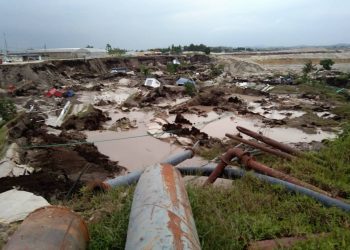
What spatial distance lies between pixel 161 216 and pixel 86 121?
12891mm

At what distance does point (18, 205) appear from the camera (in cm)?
491

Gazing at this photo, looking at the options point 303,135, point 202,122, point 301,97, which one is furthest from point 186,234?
point 301,97

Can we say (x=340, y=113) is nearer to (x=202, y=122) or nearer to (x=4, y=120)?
(x=202, y=122)

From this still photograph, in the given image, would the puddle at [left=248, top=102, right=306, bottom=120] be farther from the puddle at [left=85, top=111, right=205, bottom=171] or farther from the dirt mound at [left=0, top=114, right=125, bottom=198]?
the dirt mound at [left=0, top=114, right=125, bottom=198]

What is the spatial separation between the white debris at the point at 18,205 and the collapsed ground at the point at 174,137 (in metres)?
0.59

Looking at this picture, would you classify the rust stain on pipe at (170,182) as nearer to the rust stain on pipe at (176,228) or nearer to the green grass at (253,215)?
the rust stain on pipe at (176,228)

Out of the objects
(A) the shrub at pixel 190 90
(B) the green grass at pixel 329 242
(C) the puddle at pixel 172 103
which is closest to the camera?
(B) the green grass at pixel 329 242

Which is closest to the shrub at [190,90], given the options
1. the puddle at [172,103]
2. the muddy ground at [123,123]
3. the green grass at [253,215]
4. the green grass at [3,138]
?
the muddy ground at [123,123]

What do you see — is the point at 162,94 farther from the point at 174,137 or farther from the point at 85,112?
the point at 174,137

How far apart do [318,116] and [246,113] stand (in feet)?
11.3

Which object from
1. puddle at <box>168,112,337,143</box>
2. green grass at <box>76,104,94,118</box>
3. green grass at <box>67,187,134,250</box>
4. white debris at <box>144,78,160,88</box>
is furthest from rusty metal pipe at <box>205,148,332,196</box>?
white debris at <box>144,78,160,88</box>

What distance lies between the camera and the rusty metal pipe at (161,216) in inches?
116

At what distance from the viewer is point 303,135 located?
45.7 ft

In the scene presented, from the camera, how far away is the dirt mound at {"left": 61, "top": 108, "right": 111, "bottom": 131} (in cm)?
1504
